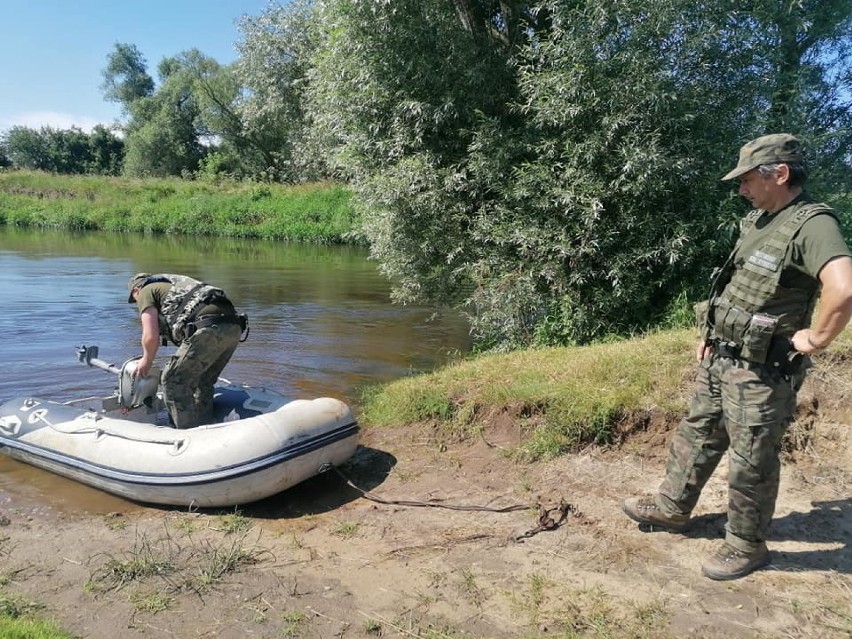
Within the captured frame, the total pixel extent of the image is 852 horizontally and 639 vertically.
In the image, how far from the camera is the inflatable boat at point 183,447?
15.7ft

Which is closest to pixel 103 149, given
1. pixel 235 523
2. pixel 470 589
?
pixel 235 523

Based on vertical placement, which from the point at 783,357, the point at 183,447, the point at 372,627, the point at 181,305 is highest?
the point at 783,357

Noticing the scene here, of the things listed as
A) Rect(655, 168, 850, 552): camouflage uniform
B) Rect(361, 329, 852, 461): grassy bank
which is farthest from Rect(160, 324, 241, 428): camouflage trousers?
Rect(655, 168, 850, 552): camouflage uniform

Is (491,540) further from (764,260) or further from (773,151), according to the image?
(773,151)

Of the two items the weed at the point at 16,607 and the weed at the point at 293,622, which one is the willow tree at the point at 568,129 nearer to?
the weed at the point at 293,622

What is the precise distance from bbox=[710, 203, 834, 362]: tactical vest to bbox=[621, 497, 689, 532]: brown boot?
1115 millimetres

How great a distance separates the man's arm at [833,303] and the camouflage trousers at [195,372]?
4.30 metres

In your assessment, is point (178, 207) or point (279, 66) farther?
point (178, 207)

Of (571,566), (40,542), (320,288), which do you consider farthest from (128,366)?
(320,288)

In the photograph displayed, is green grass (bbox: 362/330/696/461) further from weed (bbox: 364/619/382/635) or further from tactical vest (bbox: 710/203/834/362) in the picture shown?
weed (bbox: 364/619/382/635)

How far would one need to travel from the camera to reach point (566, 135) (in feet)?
25.2

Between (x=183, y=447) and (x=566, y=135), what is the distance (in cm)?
541

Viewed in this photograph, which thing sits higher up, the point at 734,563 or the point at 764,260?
the point at 764,260

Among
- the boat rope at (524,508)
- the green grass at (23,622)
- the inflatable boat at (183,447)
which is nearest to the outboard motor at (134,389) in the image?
the inflatable boat at (183,447)
